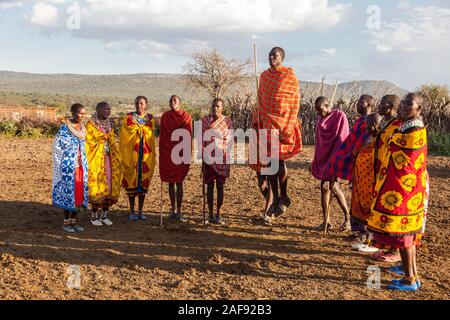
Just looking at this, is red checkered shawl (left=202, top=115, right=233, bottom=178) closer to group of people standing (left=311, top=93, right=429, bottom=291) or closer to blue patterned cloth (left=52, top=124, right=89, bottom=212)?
blue patterned cloth (left=52, top=124, right=89, bottom=212)

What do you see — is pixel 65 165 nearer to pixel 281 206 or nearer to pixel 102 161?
pixel 102 161

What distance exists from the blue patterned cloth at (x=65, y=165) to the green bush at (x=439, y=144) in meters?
12.0

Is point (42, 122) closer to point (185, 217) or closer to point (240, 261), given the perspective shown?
point (185, 217)

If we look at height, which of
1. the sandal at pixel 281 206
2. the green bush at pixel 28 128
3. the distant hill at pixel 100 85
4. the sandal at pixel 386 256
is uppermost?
the distant hill at pixel 100 85

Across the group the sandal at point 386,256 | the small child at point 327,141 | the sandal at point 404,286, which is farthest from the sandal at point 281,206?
the sandal at point 404,286

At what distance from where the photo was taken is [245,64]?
34.4 m

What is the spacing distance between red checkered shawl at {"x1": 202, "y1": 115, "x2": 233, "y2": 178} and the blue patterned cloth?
1.62 m

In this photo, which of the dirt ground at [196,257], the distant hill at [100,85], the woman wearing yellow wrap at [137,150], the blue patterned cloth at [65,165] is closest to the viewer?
the dirt ground at [196,257]

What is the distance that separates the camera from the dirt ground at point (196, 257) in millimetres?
4352

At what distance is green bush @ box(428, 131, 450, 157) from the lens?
585 inches

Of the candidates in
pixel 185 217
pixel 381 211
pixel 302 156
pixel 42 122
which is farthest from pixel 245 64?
pixel 381 211

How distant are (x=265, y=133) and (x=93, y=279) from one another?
3011 mm

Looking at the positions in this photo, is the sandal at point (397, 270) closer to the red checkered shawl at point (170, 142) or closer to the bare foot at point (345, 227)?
the bare foot at point (345, 227)

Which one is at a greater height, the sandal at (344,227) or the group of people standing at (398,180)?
the group of people standing at (398,180)
